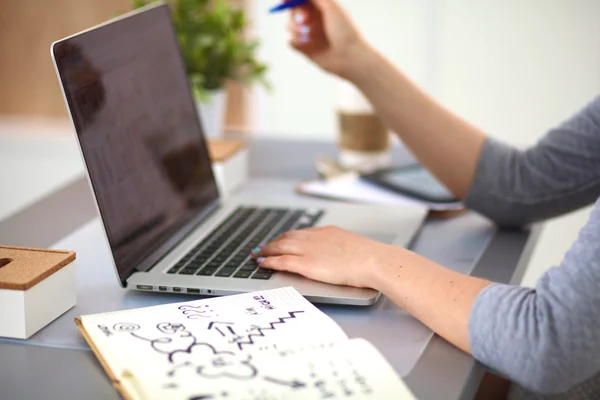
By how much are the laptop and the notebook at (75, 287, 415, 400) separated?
0.20ft

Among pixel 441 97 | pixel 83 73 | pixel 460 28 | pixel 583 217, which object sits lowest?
pixel 583 217

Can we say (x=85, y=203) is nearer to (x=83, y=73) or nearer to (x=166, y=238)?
(x=166, y=238)

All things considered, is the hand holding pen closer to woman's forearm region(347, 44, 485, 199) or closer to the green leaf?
woman's forearm region(347, 44, 485, 199)

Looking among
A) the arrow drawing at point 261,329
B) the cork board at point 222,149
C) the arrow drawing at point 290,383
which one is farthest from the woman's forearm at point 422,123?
the arrow drawing at point 290,383

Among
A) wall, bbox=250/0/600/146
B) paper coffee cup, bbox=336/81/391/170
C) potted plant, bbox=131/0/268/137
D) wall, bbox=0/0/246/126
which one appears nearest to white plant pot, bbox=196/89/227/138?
potted plant, bbox=131/0/268/137

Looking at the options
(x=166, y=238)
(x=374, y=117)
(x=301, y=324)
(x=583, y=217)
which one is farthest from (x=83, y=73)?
→ (x=583, y=217)

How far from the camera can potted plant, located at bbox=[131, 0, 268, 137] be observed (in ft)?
4.61

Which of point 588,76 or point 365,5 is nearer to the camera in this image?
point 588,76

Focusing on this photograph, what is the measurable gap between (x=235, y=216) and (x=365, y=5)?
1740mm

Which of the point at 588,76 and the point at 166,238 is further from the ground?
the point at 166,238

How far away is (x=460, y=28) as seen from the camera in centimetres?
259

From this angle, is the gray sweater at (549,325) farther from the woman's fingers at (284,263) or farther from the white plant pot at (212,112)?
the white plant pot at (212,112)

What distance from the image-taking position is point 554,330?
2.34 feet

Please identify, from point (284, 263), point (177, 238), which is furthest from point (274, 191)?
point (284, 263)
